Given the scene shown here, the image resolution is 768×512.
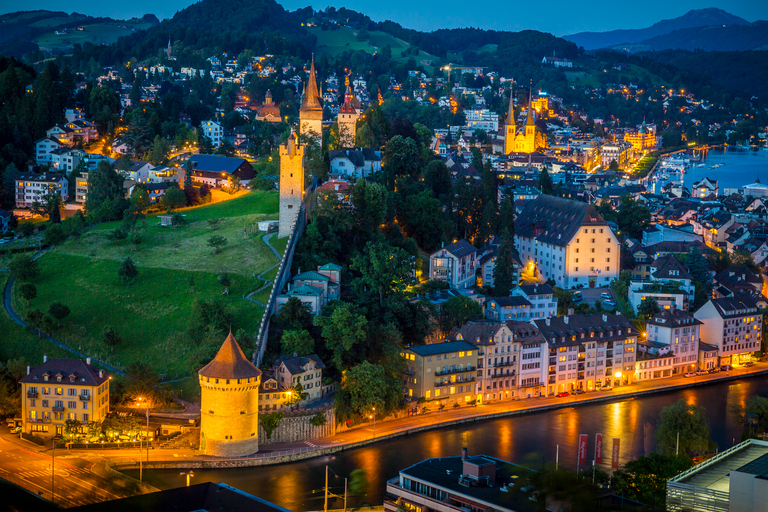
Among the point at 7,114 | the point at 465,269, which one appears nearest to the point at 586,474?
the point at 465,269

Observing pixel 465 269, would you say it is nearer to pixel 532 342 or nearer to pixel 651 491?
pixel 532 342

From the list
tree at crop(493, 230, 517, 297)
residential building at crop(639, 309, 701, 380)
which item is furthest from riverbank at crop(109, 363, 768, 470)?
tree at crop(493, 230, 517, 297)

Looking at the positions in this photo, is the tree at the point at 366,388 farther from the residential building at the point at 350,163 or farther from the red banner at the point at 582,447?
the residential building at the point at 350,163

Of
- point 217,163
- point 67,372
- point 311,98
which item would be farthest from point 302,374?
point 311,98

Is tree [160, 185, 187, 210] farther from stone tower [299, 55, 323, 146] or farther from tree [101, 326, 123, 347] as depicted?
tree [101, 326, 123, 347]

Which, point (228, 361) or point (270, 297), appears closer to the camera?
point (228, 361)
